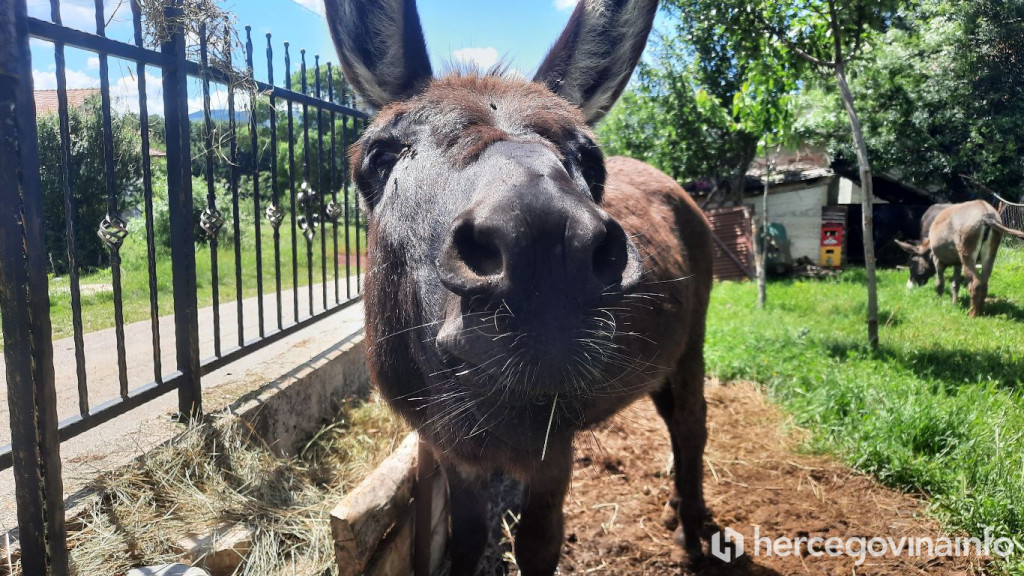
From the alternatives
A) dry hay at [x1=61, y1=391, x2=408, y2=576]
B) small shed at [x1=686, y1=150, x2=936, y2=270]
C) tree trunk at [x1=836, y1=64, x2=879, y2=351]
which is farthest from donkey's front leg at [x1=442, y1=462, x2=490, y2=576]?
small shed at [x1=686, y1=150, x2=936, y2=270]

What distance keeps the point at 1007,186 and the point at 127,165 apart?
869 centimetres

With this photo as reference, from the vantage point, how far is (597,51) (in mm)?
2676

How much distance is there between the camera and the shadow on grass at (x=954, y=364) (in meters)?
5.34

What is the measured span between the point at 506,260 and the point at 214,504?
2.40 meters

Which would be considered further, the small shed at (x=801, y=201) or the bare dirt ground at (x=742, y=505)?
the small shed at (x=801, y=201)

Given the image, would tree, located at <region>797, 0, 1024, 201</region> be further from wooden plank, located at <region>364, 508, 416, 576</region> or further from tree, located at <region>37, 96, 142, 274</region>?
tree, located at <region>37, 96, 142, 274</region>

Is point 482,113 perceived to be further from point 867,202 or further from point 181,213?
point 867,202

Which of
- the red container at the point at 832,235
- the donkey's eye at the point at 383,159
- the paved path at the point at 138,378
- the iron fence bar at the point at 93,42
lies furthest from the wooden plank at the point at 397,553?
the red container at the point at 832,235

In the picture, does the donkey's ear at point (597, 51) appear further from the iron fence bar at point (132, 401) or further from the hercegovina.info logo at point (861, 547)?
the hercegovina.info logo at point (861, 547)

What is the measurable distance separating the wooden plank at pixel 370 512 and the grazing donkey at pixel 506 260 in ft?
0.97

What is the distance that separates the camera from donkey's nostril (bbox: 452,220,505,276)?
134cm

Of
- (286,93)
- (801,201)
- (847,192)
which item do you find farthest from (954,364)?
(847,192)

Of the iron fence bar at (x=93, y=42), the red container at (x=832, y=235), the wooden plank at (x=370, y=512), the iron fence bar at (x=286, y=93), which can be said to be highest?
the iron fence bar at (x=286, y=93)

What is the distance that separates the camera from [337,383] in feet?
15.5
